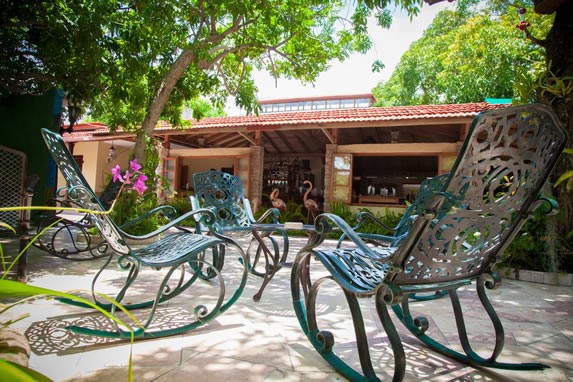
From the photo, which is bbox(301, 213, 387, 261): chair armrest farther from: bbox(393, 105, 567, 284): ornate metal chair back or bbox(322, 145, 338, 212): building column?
bbox(322, 145, 338, 212): building column

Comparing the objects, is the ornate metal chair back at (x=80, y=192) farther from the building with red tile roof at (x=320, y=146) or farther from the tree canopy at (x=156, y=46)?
the building with red tile roof at (x=320, y=146)

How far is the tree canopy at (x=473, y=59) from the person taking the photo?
10.8 m

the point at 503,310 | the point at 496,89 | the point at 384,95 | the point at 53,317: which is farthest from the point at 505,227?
the point at 384,95

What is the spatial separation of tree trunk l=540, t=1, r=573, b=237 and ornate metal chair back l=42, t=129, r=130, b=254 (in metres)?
4.43

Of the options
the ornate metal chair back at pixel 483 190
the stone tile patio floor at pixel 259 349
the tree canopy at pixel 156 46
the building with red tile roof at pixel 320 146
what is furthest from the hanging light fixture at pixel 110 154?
the ornate metal chair back at pixel 483 190

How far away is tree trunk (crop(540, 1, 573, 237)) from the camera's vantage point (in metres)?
3.83

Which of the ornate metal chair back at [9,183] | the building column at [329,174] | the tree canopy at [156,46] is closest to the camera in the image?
the tree canopy at [156,46]

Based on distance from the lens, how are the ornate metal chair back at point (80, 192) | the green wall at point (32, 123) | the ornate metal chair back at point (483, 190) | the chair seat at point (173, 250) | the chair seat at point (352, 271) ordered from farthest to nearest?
1. the green wall at point (32, 123)
2. the chair seat at point (173, 250)
3. the ornate metal chair back at point (80, 192)
4. the chair seat at point (352, 271)
5. the ornate metal chair back at point (483, 190)

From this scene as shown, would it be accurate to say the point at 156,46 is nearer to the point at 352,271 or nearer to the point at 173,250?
the point at 173,250

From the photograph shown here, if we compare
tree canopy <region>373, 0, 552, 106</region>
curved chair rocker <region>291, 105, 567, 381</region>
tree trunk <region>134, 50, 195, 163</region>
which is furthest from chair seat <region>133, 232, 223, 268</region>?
tree canopy <region>373, 0, 552, 106</region>

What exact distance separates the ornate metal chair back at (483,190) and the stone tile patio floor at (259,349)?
59 centimetres

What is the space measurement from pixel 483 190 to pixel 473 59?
512 inches

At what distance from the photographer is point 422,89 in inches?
645

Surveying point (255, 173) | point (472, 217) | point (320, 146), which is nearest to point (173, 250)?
point (472, 217)
